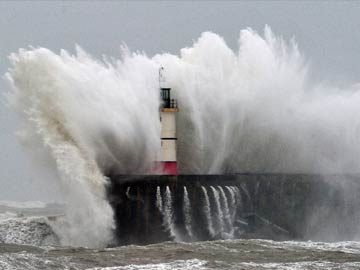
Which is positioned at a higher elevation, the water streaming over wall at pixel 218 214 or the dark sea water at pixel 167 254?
the water streaming over wall at pixel 218 214

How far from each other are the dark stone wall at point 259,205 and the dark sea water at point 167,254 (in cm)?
189

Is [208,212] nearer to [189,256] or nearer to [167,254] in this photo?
[167,254]

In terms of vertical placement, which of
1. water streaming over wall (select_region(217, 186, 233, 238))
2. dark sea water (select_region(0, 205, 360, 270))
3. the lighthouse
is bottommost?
dark sea water (select_region(0, 205, 360, 270))

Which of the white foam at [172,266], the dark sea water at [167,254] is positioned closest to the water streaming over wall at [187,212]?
the dark sea water at [167,254]

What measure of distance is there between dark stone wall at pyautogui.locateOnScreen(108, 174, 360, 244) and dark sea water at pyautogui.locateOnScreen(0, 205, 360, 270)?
6.21ft

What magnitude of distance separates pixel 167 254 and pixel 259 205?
9.35 meters

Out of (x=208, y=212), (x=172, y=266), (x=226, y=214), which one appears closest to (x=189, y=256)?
(x=172, y=266)

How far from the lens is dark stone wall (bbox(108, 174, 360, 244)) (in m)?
28.5

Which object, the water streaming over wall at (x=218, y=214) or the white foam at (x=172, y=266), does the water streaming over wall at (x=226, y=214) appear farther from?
the white foam at (x=172, y=266)

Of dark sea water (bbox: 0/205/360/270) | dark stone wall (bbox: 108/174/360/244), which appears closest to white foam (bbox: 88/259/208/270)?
dark sea water (bbox: 0/205/360/270)

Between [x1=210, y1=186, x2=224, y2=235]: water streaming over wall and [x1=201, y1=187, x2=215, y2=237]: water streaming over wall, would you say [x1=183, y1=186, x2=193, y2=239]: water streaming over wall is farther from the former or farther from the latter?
[x1=210, y1=186, x2=224, y2=235]: water streaming over wall

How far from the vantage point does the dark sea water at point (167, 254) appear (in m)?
21.4

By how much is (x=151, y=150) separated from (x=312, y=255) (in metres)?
11.3

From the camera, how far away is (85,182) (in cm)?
2803
